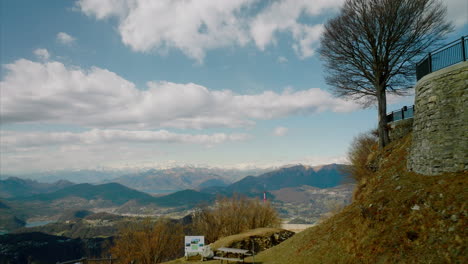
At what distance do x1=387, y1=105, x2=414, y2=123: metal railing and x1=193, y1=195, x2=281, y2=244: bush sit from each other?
2064 cm

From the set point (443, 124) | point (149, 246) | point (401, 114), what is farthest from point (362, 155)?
point (149, 246)

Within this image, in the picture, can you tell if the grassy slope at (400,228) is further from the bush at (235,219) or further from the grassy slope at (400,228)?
the bush at (235,219)

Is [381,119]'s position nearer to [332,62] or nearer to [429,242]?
[332,62]

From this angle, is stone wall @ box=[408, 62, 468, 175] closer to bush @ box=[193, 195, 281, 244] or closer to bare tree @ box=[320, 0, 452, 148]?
bare tree @ box=[320, 0, 452, 148]

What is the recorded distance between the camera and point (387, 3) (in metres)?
21.0

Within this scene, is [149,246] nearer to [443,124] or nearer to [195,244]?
[195,244]

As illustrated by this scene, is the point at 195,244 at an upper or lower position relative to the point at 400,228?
lower

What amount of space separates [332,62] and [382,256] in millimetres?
19097

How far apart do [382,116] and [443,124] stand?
9494mm

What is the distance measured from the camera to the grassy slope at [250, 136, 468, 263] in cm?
1005

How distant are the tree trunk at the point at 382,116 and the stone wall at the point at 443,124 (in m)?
7.55

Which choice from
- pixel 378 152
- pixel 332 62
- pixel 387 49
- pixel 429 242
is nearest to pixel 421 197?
pixel 429 242

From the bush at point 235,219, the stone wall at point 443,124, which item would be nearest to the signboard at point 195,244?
the bush at point 235,219

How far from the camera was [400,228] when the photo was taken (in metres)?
11.8
